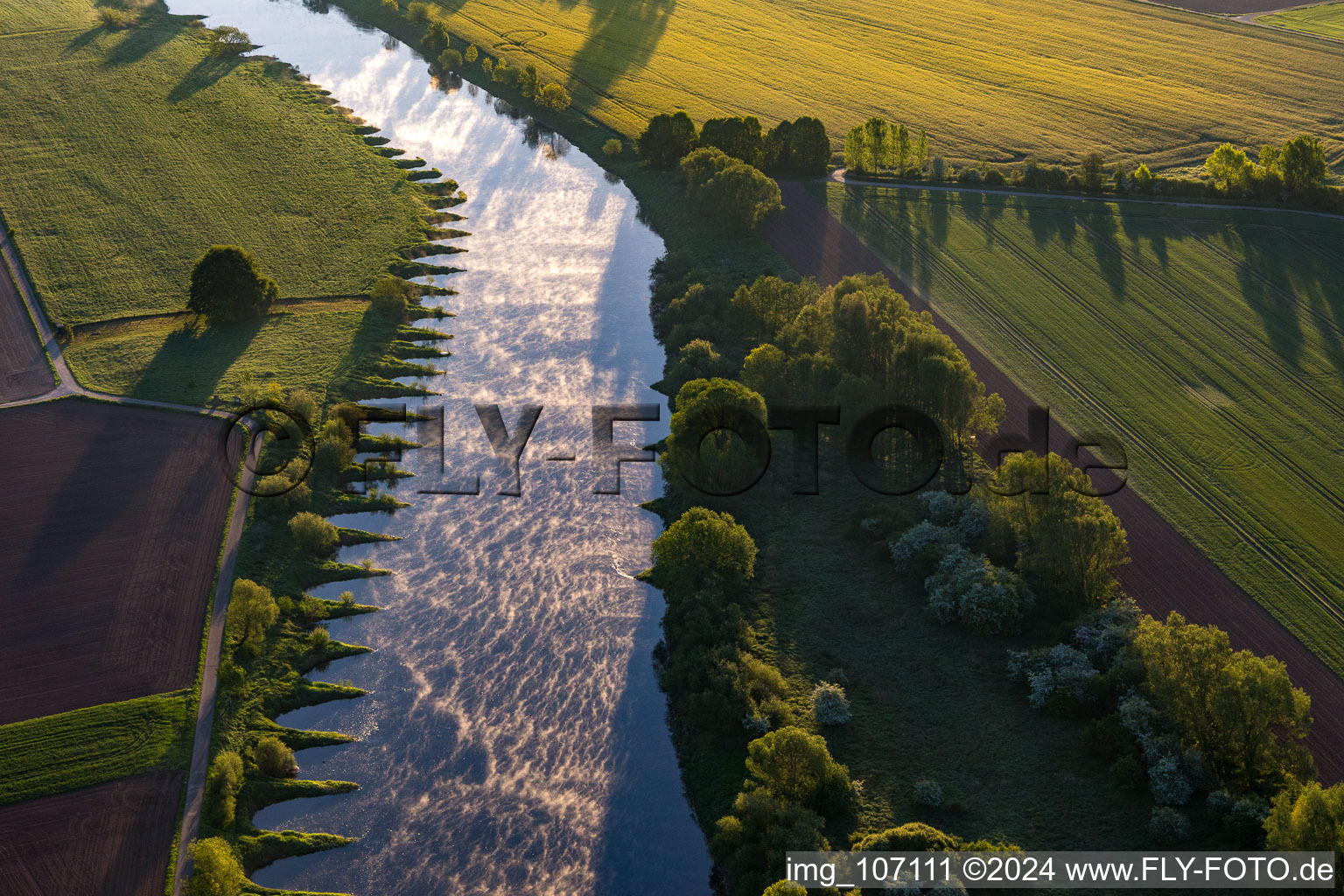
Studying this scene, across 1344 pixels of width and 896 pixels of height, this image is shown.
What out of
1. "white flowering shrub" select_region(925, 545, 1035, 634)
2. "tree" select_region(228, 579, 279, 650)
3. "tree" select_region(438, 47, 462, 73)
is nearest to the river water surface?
"tree" select_region(228, 579, 279, 650)

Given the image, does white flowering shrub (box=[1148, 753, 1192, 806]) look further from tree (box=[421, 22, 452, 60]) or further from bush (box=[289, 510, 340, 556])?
tree (box=[421, 22, 452, 60])

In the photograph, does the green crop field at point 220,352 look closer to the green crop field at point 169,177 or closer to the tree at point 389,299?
the tree at point 389,299

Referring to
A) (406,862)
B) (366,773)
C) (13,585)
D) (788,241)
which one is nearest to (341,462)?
(13,585)

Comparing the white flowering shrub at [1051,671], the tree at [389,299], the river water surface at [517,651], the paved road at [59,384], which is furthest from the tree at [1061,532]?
the paved road at [59,384]

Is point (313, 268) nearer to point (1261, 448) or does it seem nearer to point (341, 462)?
point (341, 462)

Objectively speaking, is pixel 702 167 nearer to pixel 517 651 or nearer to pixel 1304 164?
pixel 1304 164

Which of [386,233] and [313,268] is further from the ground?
[386,233]
